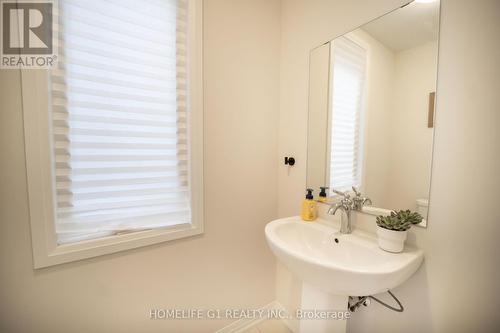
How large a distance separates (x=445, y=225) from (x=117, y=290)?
1.45 metres

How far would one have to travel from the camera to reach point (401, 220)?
780 millimetres

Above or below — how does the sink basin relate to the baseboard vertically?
above

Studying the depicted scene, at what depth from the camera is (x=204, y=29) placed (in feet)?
3.64

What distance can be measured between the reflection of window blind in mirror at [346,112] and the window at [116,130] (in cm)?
76

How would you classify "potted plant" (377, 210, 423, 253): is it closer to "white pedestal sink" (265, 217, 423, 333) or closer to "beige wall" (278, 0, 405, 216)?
"white pedestal sink" (265, 217, 423, 333)

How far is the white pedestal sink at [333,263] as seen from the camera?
2.13 feet

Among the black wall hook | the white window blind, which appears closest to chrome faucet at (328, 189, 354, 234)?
the black wall hook

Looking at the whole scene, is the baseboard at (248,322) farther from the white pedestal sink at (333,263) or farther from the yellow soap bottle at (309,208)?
the yellow soap bottle at (309,208)

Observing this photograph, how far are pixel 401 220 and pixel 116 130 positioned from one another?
1296mm

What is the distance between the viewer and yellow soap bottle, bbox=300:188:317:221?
1.15 meters

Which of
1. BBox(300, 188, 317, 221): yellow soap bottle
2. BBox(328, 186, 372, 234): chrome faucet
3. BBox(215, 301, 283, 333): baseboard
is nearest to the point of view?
BBox(328, 186, 372, 234): chrome faucet

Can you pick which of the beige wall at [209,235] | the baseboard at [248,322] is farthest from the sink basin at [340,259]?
the baseboard at [248,322]

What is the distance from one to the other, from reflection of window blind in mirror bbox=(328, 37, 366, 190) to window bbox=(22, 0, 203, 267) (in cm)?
76

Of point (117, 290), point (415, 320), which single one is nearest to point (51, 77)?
point (117, 290)
